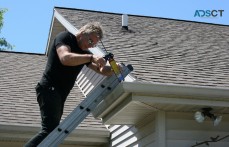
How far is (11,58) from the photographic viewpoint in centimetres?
1160

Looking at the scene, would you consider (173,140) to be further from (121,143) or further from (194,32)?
(194,32)

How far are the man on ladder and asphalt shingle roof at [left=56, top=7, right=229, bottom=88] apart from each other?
1.75 meters

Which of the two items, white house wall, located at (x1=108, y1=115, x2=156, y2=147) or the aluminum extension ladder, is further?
white house wall, located at (x1=108, y1=115, x2=156, y2=147)

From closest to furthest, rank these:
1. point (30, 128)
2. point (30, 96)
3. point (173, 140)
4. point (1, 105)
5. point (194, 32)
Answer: point (173, 140) < point (30, 128) < point (1, 105) < point (30, 96) < point (194, 32)

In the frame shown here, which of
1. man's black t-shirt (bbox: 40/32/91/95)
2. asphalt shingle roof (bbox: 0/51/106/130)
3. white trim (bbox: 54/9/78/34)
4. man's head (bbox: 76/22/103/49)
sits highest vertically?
white trim (bbox: 54/9/78/34)

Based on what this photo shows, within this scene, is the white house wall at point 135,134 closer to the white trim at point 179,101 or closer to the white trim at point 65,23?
the white trim at point 179,101

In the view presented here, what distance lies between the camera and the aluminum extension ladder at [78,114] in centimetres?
406

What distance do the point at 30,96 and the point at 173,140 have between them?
359 centimetres

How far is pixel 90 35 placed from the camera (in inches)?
173

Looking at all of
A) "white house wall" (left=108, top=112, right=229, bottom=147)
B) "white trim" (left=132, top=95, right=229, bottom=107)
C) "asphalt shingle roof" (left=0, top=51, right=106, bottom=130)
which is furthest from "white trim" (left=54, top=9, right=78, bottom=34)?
"white trim" (left=132, top=95, right=229, bottom=107)

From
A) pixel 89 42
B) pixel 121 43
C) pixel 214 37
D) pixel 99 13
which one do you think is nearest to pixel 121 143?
pixel 121 43

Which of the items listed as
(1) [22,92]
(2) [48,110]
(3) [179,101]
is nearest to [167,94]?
(3) [179,101]

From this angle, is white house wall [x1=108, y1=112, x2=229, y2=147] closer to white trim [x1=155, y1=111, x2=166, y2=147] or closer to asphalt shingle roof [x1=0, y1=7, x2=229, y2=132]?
white trim [x1=155, y1=111, x2=166, y2=147]

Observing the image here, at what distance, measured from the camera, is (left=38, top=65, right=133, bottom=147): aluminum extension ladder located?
4062mm
